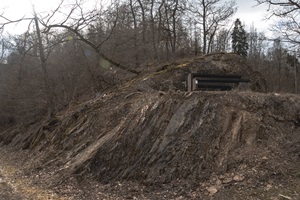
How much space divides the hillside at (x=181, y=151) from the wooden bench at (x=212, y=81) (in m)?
1.79

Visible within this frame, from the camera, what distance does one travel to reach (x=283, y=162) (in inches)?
309

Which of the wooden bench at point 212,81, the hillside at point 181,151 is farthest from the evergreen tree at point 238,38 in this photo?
the hillside at point 181,151

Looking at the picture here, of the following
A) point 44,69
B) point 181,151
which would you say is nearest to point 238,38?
point 44,69

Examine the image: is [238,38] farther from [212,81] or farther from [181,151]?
[181,151]

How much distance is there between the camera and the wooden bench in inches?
486

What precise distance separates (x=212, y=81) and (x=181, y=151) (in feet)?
15.6

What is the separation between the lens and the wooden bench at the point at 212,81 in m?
12.3

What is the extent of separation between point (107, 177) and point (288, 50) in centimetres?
1186

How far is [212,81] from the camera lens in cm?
1252

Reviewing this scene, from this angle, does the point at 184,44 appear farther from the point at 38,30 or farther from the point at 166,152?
the point at 166,152

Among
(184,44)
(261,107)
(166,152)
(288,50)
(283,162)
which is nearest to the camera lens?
(283,162)

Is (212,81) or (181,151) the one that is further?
(212,81)

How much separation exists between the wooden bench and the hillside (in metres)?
1.79

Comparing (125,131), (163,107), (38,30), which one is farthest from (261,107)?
(38,30)
